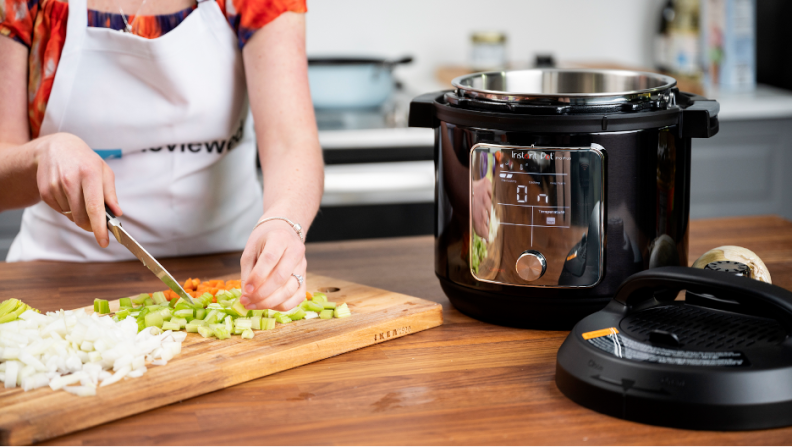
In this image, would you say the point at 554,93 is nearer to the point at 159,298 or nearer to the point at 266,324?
the point at 266,324

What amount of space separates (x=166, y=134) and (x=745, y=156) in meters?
1.78

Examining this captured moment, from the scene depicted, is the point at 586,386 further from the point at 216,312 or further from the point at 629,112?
the point at 216,312

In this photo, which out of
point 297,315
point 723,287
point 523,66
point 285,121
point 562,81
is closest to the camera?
point 723,287

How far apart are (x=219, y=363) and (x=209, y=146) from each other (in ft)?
1.99

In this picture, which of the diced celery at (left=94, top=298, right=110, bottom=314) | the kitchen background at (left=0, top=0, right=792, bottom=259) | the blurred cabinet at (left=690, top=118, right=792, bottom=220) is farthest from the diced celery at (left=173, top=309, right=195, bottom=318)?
the blurred cabinet at (left=690, top=118, right=792, bottom=220)

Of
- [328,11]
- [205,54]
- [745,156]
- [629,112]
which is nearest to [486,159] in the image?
[629,112]

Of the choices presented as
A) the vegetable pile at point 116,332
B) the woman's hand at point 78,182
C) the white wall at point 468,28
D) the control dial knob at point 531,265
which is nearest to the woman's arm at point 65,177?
the woman's hand at point 78,182

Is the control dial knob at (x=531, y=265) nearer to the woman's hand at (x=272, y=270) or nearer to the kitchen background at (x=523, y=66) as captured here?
the woman's hand at (x=272, y=270)

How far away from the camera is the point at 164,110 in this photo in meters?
1.20

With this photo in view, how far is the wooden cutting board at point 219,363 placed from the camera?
0.64 m

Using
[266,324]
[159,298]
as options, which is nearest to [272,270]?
[266,324]

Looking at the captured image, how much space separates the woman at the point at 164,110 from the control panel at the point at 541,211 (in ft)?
0.89

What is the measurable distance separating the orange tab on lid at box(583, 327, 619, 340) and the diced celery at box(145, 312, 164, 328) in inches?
17.8

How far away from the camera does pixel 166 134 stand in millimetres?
1227
